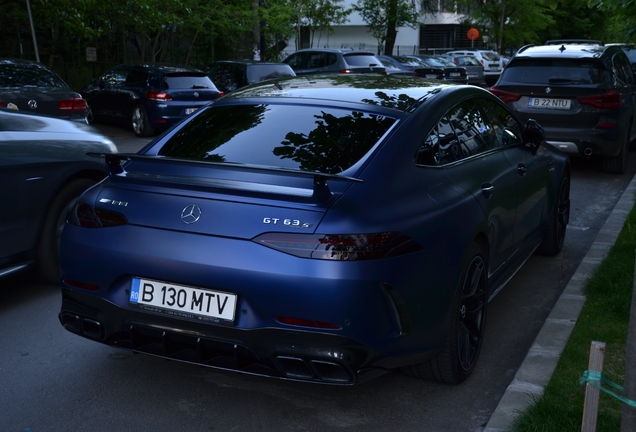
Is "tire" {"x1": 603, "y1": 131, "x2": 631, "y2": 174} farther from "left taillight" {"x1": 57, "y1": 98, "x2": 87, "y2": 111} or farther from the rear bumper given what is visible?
the rear bumper

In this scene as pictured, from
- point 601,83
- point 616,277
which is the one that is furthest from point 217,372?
point 601,83

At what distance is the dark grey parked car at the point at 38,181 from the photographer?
549 centimetres

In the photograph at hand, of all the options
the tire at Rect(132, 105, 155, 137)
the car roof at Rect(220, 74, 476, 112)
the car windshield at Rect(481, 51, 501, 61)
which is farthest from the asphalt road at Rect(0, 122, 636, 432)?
the car windshield at Rect(481, 51, 501, 61)

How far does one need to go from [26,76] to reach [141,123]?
5.31 m

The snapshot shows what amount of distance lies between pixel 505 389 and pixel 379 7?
4620cm

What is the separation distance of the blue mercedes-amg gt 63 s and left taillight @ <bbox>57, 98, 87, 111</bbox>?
322 inches

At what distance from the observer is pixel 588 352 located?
4.52 meters

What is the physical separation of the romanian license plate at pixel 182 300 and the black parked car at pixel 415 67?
78.8 ft

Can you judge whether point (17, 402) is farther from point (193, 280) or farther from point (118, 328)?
point (193, 280)

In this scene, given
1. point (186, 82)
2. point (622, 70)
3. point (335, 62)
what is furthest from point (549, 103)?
point (335, 62)

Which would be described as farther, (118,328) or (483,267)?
(483,267)

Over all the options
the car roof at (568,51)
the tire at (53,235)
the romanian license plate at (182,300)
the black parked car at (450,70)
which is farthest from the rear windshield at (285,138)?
the black parked car at (450,70)

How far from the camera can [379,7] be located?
159 feet

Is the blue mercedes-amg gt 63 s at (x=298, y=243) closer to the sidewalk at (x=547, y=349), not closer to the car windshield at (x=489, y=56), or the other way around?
the sidewalk at (x=547, y=349)
